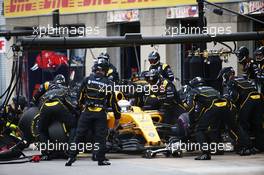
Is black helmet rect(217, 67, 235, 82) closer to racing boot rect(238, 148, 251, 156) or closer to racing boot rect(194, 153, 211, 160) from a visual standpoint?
racing boot rect(238, 148, 251, 156)

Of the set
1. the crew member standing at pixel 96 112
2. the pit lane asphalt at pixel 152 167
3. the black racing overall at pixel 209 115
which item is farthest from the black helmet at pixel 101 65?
the black racing overall at pixel 209 115

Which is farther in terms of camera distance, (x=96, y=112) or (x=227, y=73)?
(x=227, y=73)

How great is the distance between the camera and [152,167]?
46.3 ft

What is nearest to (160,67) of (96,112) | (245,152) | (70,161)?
(245,152)

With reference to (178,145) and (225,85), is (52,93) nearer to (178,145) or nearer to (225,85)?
(178,145)

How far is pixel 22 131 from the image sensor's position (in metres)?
17.3

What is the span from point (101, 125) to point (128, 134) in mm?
1764

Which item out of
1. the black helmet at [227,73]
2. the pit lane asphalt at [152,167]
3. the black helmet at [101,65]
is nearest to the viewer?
the pit lane asphalt at [152,167]

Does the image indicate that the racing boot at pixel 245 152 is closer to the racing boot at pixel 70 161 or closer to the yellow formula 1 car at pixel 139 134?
the yellow formula 1 car at pixel 139 134

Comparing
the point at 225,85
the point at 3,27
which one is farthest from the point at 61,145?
the point at 3,27

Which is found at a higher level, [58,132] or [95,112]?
[95,112]

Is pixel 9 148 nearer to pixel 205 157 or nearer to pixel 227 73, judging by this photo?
pixel 205 157

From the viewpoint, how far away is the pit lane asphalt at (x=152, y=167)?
13492 mm

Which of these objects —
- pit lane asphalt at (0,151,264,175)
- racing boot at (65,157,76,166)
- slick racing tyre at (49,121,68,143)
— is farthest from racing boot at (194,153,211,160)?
slick racing tyre at (49,121,68,143)
